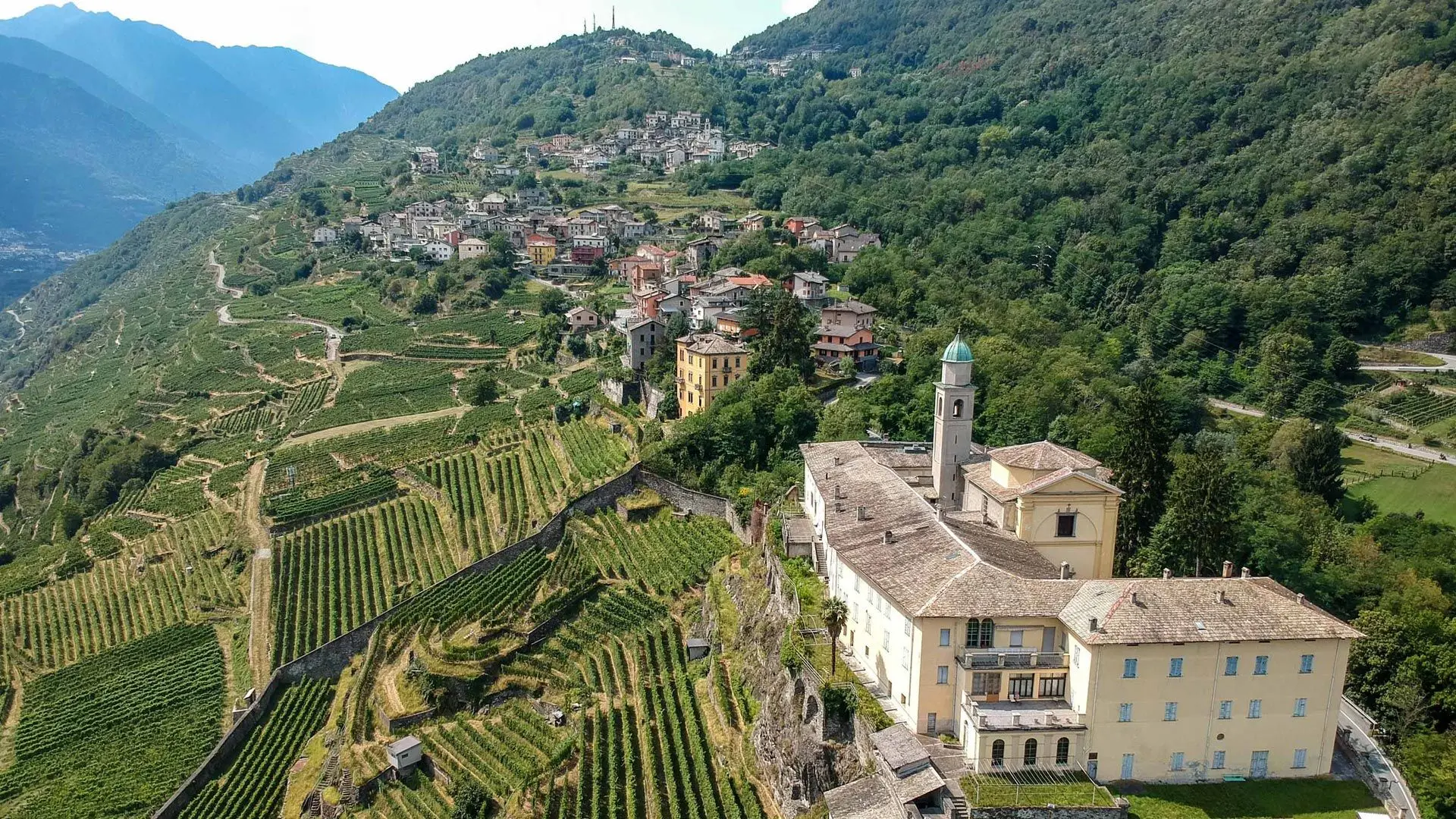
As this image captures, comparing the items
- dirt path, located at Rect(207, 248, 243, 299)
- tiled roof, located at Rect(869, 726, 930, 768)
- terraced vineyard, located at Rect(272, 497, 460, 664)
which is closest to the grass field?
tiled roof, located at Rect(869, 726, 930, 768)

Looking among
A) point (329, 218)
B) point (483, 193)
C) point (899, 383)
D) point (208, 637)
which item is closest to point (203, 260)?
point (329, 218)

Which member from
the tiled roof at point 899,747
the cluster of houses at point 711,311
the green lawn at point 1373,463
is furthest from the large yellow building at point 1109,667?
A: the green lawn at point 1373,463

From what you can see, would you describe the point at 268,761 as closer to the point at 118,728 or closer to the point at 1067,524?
the point at 118,728

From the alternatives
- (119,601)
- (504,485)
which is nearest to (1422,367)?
(504,485)

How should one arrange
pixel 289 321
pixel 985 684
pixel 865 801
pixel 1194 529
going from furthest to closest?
pixel 289 321
pixel 1194 529
pixel 985 684
pixel 865 801

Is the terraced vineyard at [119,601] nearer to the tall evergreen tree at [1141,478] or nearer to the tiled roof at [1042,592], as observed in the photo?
the tiled roof at [1042,592]

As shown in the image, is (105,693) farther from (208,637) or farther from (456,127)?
(456,127)
